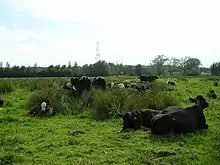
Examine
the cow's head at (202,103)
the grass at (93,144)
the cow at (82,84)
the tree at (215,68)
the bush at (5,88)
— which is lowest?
the grass at (93,144)

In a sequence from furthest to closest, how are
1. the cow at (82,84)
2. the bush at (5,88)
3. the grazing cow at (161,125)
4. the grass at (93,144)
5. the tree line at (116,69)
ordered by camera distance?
1. the tree line at (116,69)
2. the bush at (5,88)
3. the cow at (82,84)
4. the grazing cow at (161,125)
5. the grass at (93,144)

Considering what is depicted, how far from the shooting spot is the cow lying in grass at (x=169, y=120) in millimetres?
11516

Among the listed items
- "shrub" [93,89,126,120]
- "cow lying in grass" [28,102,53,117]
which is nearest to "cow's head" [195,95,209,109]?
"shrub" [93,89,126,120]

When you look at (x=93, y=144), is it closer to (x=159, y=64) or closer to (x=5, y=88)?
(x=5, y=88)

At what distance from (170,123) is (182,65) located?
92114 millimetres

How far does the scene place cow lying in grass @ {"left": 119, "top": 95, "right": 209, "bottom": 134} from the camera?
11.5 meters

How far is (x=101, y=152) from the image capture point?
9438 millimetres

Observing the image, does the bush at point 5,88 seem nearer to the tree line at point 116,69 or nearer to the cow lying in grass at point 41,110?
the cow lying in grass at point 41,110

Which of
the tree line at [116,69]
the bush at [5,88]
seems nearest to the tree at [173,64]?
the tree line at [116,69]

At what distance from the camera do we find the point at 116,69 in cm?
8806

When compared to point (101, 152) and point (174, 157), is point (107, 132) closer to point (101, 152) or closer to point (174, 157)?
point (101, 152)

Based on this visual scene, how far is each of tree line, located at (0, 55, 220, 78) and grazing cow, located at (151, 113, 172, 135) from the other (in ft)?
170

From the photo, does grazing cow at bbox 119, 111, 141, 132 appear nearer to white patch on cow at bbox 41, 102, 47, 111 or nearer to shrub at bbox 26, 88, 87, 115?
shrub at bbox 26, 88, 87, 115

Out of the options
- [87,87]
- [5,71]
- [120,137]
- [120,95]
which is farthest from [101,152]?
[5,71]
